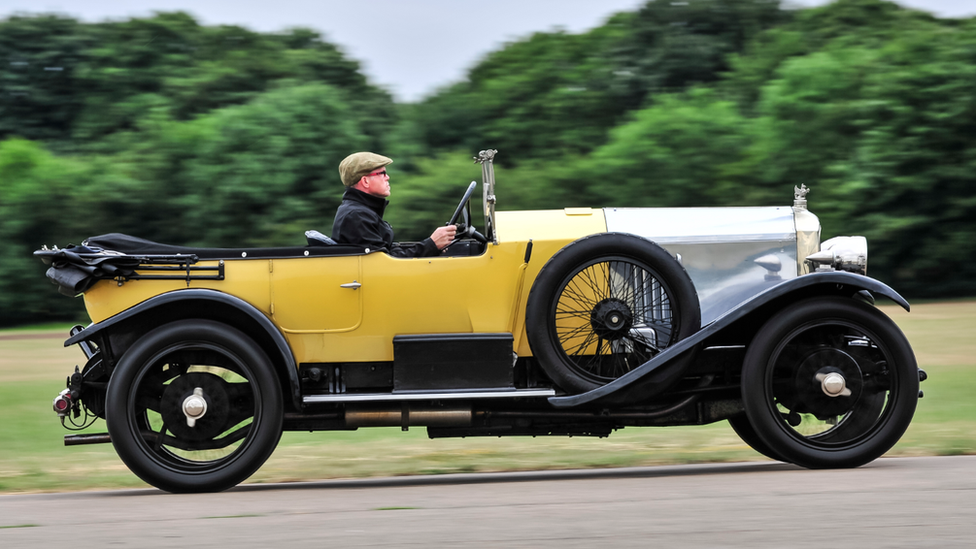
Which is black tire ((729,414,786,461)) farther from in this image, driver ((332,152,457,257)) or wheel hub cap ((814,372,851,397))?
driver ((332,152,457,257))

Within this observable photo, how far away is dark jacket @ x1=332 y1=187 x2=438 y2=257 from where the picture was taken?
18.1ft

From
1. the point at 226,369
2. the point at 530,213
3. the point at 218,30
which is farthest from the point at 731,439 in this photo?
the point at 218,30

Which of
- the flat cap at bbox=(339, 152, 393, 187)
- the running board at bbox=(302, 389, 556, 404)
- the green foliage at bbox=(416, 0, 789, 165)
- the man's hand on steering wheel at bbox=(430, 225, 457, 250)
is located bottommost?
the running board at bbox=(302, 389, 556, 404)

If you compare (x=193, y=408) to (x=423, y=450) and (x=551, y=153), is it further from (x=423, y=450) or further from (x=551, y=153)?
(x=551, y=153)

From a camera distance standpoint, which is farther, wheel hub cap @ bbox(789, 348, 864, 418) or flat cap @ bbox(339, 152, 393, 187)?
flat cap @ bbox(339, 152, 393, 187)

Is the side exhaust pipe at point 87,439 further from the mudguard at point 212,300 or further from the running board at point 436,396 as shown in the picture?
the running board at point 436,396

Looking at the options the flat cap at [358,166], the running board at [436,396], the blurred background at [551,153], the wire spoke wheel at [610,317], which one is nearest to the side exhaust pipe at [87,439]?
the running board at [436,396]

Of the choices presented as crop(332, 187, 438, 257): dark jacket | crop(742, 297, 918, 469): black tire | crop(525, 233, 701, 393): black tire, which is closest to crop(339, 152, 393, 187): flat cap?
crop(332, 187, 438, 257): dark jacket

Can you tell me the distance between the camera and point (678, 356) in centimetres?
530

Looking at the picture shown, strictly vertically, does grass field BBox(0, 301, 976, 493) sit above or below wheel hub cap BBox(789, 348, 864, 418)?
below

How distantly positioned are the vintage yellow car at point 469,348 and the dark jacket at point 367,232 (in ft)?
0.40

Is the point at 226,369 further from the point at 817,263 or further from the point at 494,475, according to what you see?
the point at 817,263

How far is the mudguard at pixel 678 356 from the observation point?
5.23 m

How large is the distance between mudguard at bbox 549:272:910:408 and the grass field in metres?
0.81
